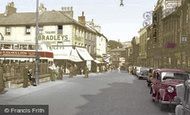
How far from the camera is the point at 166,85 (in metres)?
17.1

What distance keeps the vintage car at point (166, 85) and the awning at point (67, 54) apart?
44069 millimetres

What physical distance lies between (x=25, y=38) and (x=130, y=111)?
53486 millimetres

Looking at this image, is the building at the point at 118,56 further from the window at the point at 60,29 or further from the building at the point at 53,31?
the window at the point at 60,29

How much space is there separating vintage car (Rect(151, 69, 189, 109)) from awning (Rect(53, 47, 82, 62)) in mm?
44069

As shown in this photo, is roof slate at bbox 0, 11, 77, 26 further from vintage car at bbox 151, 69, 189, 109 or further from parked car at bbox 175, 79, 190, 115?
parked car at bbox 175, 79, 190, 115

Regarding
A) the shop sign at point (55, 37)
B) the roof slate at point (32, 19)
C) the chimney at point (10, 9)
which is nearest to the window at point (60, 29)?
the shop sign at point (55, 37)

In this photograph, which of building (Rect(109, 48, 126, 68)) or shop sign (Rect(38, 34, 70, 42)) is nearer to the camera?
shop sign (Rect(38, 34, 70, 42))

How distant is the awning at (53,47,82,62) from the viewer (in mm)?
63469

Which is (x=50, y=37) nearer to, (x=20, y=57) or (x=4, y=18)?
(x=4, y=18)

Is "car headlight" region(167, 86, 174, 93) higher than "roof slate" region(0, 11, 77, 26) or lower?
lower

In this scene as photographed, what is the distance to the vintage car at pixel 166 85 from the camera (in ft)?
55.6

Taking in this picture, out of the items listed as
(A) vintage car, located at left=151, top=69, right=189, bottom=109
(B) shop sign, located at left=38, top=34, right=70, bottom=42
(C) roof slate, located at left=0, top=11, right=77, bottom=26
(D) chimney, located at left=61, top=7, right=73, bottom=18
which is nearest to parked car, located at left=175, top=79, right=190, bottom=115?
(A) vintage car, located at left=151, top=69, right=189, bottom=109

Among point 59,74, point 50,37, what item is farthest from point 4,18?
point 59,74

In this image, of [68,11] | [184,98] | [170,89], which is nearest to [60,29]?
[68,11]
